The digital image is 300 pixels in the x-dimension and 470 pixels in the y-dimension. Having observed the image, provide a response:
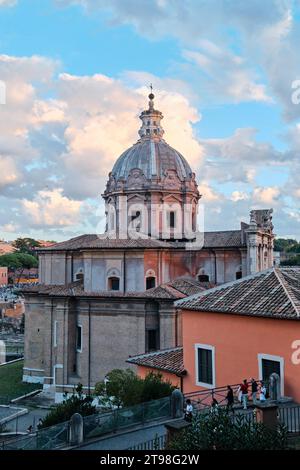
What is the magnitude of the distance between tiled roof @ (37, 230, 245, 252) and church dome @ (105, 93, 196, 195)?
15.7ft

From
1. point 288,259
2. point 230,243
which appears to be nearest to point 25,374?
point 230,243

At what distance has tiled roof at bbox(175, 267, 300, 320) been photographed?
15.1 metres

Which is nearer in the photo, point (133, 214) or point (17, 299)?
point (133, 214)

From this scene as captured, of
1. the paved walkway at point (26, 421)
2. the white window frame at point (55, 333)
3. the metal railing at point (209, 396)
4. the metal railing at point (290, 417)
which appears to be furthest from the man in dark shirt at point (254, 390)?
the white window frame at point (55, 333)

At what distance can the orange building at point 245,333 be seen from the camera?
14.6 meters

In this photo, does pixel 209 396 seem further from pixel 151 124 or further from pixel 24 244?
pixel 24 244

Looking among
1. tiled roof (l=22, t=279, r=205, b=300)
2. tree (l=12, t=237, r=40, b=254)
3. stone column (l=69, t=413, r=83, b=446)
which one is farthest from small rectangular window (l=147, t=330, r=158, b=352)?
tree (l=12, t=237, r=40, b=254)

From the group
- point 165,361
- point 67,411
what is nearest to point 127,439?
point 67,411

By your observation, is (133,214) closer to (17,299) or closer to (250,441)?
(250,441)

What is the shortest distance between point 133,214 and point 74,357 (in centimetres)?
1142

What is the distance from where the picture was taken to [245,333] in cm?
1586

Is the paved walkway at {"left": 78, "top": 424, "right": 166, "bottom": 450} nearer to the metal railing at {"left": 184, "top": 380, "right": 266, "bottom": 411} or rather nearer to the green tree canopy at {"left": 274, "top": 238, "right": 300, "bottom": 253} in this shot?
the metal railing at {"left": 184, "top": 380, "right": 266, "bottom": 411}

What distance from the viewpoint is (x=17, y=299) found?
70.1m

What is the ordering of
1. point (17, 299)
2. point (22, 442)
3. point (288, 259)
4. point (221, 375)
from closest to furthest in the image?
point (22, 442) < point (221, 375) < point (17, 299) < point (288, 259)
